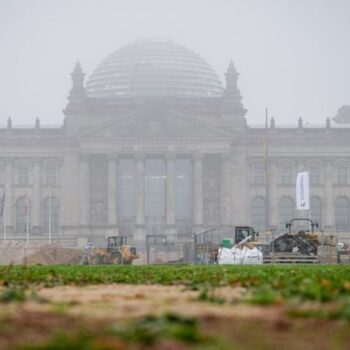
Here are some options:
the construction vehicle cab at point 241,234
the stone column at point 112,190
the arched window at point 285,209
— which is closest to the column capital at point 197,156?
the stone column at point 112,190

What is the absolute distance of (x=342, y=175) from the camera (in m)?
129

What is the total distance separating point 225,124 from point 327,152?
38.0 ft

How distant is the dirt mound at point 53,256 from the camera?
215 feet

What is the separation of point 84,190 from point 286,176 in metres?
22.1

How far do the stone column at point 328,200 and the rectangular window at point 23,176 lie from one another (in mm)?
32580

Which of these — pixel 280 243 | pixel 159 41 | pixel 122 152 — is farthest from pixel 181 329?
pixel 159 41

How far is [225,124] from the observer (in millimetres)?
128125

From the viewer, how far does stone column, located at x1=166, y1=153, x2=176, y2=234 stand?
123 m

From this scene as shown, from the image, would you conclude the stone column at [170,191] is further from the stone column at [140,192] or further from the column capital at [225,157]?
the column capital at [225,157]

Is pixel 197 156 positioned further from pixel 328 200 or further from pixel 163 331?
pixel 163 331

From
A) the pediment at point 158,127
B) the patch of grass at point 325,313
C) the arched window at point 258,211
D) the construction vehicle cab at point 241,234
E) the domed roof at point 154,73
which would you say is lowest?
the patch of grass at point 325,313

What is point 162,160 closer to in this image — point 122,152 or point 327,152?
point 122,152

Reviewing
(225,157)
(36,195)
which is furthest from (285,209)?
(36,195)

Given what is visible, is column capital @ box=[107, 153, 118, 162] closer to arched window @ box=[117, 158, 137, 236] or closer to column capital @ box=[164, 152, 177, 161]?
arched window @ box=[117, 158, 137, 236]
